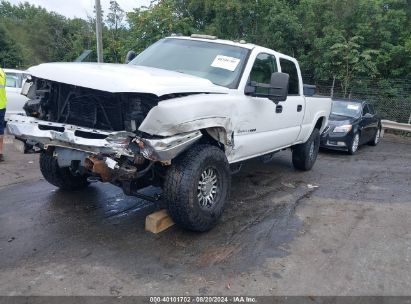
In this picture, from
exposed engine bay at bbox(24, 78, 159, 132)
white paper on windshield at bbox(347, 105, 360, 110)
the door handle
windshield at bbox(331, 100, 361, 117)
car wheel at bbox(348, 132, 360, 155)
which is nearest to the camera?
exposed engine bay at bbox(24, 78, 159, 132)

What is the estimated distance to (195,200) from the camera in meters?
4.29

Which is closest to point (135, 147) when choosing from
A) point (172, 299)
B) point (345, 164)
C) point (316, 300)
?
point (172, 299)

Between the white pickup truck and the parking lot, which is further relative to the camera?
the white pickup truck

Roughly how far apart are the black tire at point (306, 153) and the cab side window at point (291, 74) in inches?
49.4

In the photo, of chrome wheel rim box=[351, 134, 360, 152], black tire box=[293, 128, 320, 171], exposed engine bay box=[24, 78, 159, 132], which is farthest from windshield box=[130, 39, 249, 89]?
chrome wheel rim box=[351, 134, 360, 152]

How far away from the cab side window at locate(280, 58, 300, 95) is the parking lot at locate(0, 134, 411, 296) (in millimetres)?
1576

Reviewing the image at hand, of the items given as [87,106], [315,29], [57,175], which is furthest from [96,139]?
[315,29]

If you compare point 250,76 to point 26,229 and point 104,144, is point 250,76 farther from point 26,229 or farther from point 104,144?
point 26,229

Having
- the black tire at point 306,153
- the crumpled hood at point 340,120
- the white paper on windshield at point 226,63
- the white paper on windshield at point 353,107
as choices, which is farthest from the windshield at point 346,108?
the white paper on windshield at point 226,63

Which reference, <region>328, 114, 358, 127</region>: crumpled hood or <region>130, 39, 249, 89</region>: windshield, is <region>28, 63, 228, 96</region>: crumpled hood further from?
<region>328, 114, 358, 127</region>: crumpled hood

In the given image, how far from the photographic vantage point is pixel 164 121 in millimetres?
3811

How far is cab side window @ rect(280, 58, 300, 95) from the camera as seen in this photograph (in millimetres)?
6659

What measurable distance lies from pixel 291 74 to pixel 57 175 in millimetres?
3857

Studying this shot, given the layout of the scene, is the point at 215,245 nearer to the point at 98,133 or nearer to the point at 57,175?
the point at 98,133
